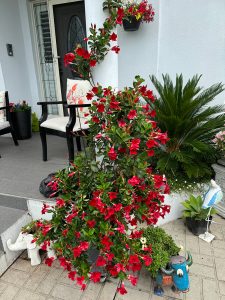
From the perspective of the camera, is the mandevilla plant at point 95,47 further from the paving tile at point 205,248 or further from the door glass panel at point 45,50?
the door glass panel at point 45,50

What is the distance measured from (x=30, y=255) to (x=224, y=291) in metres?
1.36

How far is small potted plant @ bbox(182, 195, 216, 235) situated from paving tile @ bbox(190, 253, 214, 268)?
23 centimetres

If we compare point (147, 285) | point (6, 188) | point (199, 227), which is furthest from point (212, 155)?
point (6, 188)

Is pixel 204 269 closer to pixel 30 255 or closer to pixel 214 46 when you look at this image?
pixel 30 255

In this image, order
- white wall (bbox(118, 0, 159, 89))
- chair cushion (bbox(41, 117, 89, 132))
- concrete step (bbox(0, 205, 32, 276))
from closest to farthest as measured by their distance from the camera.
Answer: concrete step (bbox(0, 205, 32, 276)) < chair cushion (bbox(41, 117, 89, 132)) < white wall (bbox(118, 0, 159, 89))

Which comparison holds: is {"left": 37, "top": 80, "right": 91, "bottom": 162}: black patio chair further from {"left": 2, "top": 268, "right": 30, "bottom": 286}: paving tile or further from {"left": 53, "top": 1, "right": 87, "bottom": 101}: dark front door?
{"left": 53, "top": 1, "right": 87, "bottom": 101}: dark front door

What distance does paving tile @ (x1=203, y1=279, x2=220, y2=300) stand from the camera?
1.47 meters

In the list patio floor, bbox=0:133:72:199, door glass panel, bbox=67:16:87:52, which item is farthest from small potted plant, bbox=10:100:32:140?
door glass panel, bbox=67:16:87:52

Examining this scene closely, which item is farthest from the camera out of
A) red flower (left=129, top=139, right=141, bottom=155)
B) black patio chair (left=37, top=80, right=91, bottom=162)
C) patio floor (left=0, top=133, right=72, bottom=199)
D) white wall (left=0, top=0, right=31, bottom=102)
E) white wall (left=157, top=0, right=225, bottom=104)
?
white wall (left=0, top=0, right=31, bottom=102)

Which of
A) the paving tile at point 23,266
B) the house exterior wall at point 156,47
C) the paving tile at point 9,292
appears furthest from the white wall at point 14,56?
the paving tile at point 9,292

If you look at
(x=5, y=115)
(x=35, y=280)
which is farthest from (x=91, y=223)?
(x=5, y=115)

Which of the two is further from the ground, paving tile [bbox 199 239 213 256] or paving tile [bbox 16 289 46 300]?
paving tile [bbox 199 239 213 256]

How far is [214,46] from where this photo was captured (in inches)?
107

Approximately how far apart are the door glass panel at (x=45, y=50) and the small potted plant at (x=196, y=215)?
293 cm
